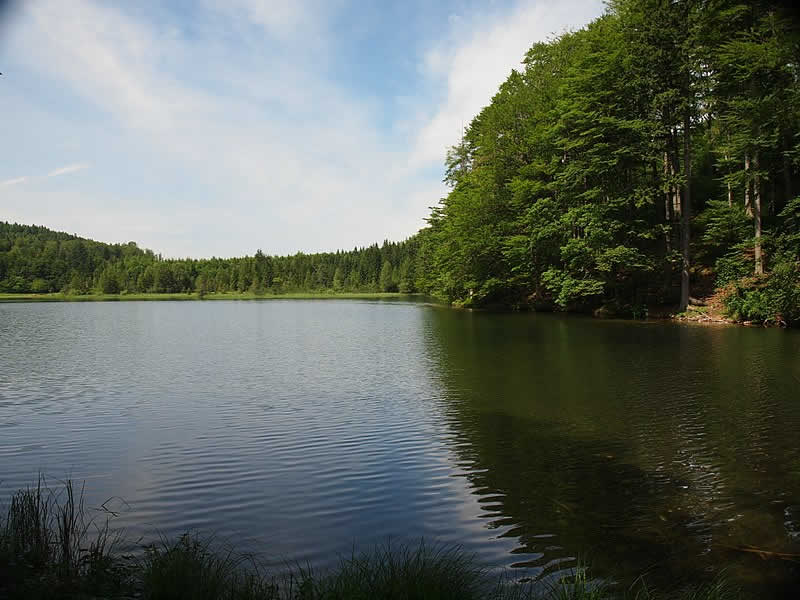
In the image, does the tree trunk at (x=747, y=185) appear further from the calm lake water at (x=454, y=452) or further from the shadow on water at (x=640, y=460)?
the shadow on water at (x=640, y=460)

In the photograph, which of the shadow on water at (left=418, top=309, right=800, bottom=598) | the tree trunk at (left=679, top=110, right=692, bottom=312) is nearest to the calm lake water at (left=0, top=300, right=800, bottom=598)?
the shadow on water at (left=418, top=309, right=800, bottom=598)

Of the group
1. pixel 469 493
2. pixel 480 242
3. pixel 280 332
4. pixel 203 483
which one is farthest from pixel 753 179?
pixel 203 483

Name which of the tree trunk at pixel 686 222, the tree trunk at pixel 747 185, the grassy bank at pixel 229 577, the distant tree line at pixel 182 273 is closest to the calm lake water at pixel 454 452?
the grassy bank at pixel 229 577

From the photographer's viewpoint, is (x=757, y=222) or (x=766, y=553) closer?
(x=766, y=553)

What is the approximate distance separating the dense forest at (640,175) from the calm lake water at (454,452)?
12.7 metres

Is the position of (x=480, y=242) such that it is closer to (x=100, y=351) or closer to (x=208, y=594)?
(x=100, y=351)

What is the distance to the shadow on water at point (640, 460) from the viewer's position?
5594 millimetres

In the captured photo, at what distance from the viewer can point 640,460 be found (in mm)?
8562

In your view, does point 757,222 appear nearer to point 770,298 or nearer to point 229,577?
point 770,298

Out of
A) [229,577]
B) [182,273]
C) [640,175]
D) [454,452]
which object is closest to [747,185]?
[640,175]

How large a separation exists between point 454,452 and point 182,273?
168999 millimetres

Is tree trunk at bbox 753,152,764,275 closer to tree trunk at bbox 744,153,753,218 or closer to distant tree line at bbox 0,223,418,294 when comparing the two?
tree trunk at bbox 744,153,753,218

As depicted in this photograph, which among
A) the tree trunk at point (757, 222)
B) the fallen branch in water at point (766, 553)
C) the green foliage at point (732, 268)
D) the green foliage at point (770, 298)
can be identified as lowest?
the fallen branch in water at point (766, 553)

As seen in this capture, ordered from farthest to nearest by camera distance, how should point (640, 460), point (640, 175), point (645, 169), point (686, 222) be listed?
point (645, 169) → point (640, 175) → point (686, 222) → point (640, 460)
